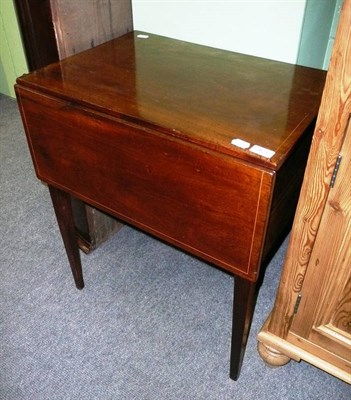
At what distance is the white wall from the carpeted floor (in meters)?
0.77

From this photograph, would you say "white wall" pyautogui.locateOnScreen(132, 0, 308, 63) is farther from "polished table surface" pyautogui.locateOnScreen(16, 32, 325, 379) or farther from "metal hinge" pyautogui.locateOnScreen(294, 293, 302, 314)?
"metal hinge" pyautogui.locateOnScreen(294, 293, 302, 314)

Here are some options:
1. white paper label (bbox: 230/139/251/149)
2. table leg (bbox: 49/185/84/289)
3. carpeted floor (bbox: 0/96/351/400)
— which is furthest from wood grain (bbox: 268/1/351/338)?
table leg (bbox: 49/185/84/289)

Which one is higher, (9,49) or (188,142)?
(188,142)

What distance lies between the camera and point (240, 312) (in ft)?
3.17

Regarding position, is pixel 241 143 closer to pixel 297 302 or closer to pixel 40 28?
pixel 297 302

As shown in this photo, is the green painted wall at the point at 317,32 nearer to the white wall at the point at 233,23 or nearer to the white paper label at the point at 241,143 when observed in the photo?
the white wall at the point at 233,23

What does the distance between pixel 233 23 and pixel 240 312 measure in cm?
79

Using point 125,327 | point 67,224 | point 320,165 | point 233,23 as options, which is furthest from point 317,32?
point 125,327

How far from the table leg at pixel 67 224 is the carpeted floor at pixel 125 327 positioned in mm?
113

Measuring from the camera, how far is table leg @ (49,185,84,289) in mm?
1188

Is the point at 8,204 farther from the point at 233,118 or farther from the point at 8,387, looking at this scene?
the point at 233,118

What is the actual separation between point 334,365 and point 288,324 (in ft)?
0.48

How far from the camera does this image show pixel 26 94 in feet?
3.21

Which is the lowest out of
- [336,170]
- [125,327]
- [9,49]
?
[125,327]
